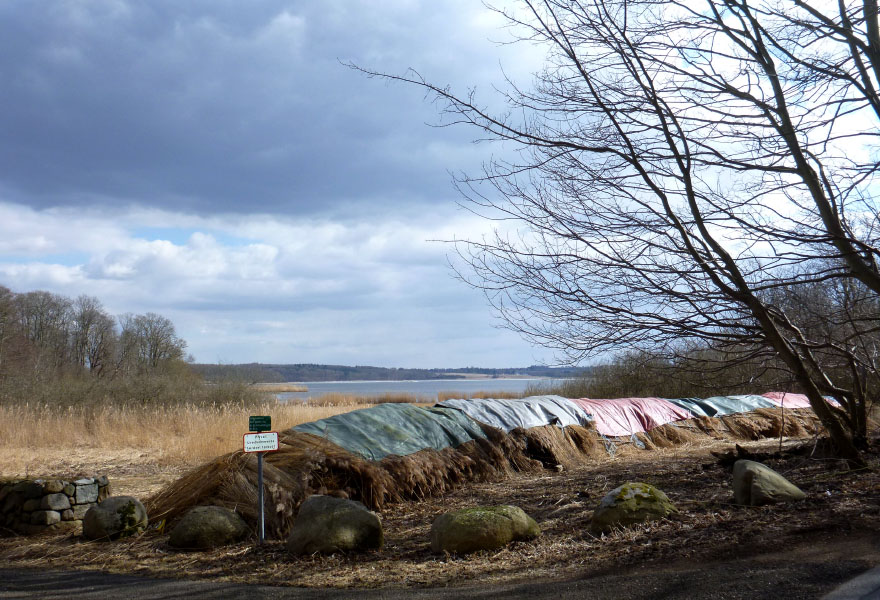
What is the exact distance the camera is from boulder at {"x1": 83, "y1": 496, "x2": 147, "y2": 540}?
22.2 feet

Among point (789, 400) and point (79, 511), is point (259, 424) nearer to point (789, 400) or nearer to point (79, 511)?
point (79, 511)

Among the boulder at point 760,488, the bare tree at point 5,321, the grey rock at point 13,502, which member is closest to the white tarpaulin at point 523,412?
the boulder at point 760,488

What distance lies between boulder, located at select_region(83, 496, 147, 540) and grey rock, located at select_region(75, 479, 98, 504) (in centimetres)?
68

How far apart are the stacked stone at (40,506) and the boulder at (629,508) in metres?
5.61

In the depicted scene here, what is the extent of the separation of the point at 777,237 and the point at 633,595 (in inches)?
124

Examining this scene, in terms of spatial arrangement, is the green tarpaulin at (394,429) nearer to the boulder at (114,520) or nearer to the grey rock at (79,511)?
the boulder at (114,520)

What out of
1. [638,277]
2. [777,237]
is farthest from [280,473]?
[777,237]

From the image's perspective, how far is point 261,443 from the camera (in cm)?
630

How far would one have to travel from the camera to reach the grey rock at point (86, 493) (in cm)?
758

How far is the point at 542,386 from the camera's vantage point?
2925cm

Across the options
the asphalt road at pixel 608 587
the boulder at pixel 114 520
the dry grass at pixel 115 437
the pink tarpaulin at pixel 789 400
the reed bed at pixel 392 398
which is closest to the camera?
the asphalt road at pixel 608 587

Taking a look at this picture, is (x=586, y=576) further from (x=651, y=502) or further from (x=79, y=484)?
(x=79, y=484)

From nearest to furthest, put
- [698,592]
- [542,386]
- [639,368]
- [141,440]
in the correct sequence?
[698,592]
[639,368]
[141,440]
[542,386]

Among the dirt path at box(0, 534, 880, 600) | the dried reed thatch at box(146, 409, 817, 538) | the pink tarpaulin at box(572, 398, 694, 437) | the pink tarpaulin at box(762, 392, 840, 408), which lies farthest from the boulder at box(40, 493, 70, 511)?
the pink tarpaulin at box(762, 392, 840, 408)
